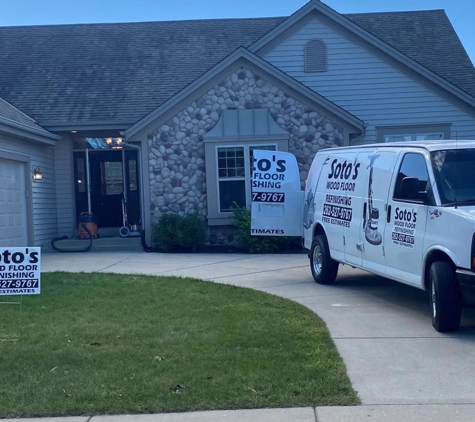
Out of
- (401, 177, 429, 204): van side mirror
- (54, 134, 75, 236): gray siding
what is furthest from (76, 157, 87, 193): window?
(401, 177, 429, 204): van side mirror

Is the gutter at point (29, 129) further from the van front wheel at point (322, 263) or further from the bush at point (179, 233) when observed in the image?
the van front wheel at point (322, 263)

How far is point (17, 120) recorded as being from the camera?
16.4 metres

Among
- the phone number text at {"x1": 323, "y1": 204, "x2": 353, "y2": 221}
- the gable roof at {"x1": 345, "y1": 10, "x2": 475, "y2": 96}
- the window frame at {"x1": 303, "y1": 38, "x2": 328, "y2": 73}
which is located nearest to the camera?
the phone number text at {"x1": 323, "y1": 204, "x2": 353, "y2": 221}

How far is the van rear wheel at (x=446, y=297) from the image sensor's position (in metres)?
7.85

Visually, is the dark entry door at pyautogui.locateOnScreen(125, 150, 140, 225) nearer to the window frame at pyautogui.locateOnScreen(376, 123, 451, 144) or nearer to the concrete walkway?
the concrete walkway

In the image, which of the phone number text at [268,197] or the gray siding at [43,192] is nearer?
the phone number text at [268,197]

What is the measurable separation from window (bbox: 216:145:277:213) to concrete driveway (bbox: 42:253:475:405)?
7.37ft

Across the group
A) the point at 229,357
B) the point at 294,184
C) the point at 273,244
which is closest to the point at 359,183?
the point at 294,184

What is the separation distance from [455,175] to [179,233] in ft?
31.1

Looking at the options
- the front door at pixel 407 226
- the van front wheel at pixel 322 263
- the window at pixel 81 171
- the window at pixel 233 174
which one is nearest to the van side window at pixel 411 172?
the front door at pixel 407 226

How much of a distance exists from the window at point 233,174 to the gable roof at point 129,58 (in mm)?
2728

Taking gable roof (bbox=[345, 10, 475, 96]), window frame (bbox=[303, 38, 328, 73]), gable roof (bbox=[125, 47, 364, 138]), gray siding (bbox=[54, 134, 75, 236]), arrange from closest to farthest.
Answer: gable roof (bbox=[125, 47, 364, 138]), gray siding (bbox=[54, 134, 75, 236]), window frame (bbox=[303, 38, 328, 73]), gable roof (bbox=[345, 10, 475, 96])

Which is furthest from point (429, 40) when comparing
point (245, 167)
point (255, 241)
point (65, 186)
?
Result: point (65, 186)

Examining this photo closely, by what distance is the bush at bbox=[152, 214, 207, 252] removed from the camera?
17.1 meters
